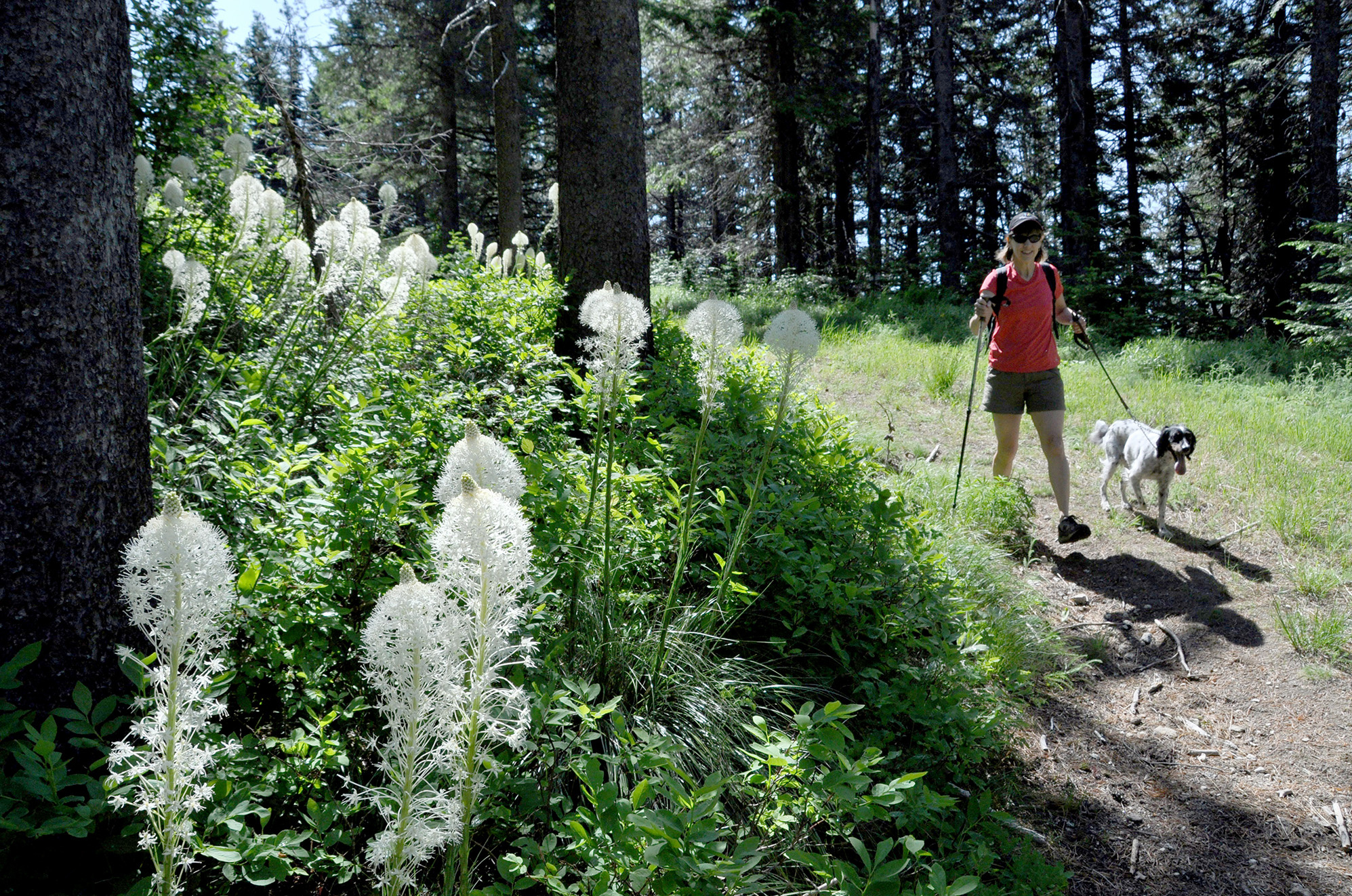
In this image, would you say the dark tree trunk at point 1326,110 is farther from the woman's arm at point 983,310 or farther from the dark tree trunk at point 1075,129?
the woman's arm at point 983,310

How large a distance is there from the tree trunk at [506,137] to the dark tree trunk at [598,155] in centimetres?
473

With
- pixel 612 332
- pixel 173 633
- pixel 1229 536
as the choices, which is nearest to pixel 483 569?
pixel 173 633

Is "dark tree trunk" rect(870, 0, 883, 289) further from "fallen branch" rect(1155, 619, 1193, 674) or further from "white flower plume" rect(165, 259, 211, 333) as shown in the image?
"white flower plume" rect(165, 259, 211, 333)

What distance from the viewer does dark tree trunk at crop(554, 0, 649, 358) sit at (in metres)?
5.27

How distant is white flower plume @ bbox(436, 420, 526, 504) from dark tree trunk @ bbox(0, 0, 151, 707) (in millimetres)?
1048

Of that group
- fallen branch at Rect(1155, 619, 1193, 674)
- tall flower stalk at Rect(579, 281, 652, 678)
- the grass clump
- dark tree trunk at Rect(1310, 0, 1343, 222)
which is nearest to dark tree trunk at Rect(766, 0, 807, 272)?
dark tree trunk at Rect(1310, 0, 1343, 222)

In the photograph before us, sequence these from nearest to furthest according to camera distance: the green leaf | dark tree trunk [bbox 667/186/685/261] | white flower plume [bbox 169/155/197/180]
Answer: the green leaf
white flower plume [bbox 169/155/197/180]
dark tree trunk [bbox 667/186/685/261]

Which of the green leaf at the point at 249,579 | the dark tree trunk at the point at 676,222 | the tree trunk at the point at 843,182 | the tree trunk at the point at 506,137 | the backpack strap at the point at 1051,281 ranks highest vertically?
the dark tree trunk at the point at 676,222

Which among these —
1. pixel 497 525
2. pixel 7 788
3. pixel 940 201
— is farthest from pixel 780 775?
pixel 940 201

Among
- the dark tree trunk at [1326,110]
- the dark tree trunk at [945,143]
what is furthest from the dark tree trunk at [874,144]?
the dark tree trunk at [1326,110]

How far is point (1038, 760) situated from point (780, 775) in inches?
88.0

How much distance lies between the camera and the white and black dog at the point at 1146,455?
5.84 meters

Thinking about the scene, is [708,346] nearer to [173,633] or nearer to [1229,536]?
[173,633]

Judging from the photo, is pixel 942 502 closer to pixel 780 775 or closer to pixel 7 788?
pixel 780 775
